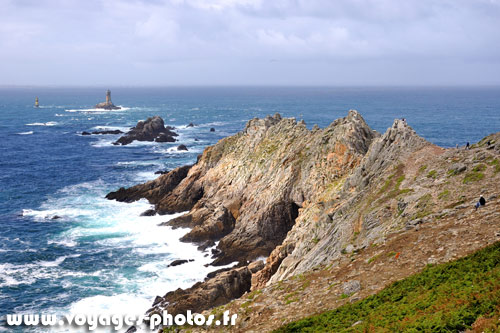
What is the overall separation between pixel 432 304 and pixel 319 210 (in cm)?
2334

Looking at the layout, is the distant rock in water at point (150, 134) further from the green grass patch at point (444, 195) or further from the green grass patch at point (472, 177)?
the green grass patch at point (444, 195)

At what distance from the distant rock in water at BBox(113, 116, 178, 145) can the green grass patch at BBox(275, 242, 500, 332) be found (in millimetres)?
114230

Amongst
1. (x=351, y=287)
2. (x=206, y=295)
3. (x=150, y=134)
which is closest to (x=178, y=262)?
(x=206, y=295)

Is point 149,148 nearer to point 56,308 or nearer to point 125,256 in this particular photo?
point 125,256

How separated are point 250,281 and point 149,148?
84.6 metres

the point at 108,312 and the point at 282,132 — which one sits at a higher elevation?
the point at 282,132

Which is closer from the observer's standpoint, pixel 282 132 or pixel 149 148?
pixel 282 132

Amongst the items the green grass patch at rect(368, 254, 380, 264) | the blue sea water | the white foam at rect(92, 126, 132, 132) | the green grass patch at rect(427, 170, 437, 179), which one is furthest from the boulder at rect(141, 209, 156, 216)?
the white foam at rect(92, 126, 132, 132)

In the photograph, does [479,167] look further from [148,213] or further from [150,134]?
[150,134]

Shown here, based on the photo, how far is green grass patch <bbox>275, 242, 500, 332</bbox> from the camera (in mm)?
14836

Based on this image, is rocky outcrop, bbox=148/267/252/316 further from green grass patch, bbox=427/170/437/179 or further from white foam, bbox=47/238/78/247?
white foam, bbox=47/238/78/247

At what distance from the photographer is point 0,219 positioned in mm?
61375

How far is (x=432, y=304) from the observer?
1661 cm

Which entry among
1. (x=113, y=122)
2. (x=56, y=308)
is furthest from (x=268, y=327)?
(x=113, y=122)
